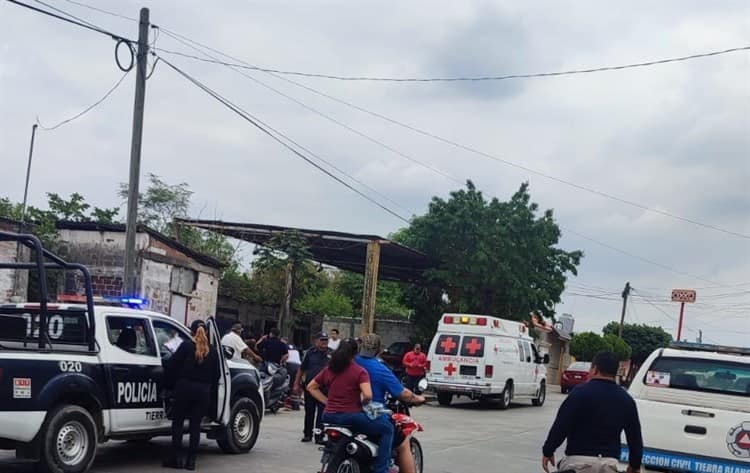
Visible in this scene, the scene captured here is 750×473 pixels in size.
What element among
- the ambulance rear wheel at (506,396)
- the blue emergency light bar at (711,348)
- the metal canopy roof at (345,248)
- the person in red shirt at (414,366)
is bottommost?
the ambulance rear wheel at (506,396)

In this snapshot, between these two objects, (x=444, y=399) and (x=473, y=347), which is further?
(x=444, y=399)

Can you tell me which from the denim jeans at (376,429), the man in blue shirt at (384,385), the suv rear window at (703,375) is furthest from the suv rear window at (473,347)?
the denim jeans at (376,429)

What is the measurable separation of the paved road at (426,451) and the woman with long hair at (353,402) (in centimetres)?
304

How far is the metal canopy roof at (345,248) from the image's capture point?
28.1 meters

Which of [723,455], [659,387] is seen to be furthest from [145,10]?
[723,455]

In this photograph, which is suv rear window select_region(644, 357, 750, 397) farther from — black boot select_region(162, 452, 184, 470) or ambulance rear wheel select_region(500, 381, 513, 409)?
ambulance rear wheel select_region(500, 381, 513, 409)

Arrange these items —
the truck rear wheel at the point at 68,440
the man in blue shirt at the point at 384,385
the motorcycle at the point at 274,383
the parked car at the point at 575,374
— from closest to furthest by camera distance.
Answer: the man in blue shirt at the point at 384,385, the truck rear wheel at the point at 68,440, the motorcycle at the point at 274,383, the parked car at the point at 575,374

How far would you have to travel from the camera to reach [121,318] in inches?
415

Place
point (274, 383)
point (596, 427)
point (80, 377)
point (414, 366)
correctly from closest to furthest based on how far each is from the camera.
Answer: point (596, 427)
point (80, 377)
point (274, 383)
point (414, 366)

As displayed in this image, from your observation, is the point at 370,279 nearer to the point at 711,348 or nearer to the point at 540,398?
the point at 540,398

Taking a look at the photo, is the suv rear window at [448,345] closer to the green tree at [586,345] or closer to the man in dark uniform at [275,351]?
the man in dark uniform at [275,351]

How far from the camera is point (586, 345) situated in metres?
55.2

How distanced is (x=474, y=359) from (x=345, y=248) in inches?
348

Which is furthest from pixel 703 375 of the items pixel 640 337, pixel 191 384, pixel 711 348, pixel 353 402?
pixel 640 337
